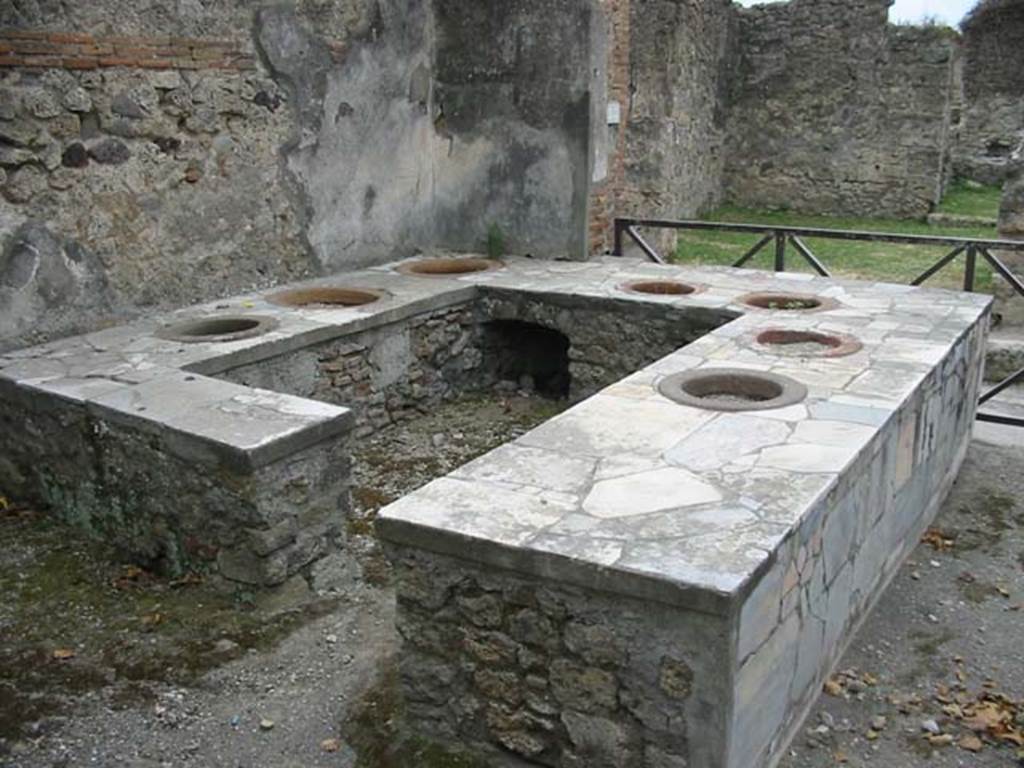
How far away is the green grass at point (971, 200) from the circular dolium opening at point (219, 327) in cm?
1141

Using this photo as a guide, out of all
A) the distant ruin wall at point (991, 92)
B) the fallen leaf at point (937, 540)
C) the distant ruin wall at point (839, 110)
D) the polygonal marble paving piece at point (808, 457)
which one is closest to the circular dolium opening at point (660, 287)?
the fallen leaf at point (937, 540)

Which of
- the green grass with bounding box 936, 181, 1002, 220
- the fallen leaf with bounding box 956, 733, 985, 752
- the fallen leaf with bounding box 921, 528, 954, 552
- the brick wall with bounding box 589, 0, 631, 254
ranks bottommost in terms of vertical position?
the fallen leaf with bounding box 956, 733, 985, 752

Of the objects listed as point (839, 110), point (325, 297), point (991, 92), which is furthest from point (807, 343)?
point (991, 92)

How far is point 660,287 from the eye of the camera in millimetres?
7570

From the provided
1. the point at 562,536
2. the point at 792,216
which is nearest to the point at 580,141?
the point at 562,536

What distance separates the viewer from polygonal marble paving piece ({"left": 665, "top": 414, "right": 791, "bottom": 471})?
3979 mm

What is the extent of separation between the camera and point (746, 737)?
3137mm

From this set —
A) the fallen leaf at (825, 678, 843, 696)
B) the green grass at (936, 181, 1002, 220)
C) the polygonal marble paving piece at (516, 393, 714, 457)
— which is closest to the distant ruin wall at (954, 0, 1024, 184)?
the green grass at (936, 181, 1002, 220)

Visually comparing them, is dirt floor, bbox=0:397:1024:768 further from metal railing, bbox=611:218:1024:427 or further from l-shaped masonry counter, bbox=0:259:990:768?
metal railing, bbox=611:218:1024:427

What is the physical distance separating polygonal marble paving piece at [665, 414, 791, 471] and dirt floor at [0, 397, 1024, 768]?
983 mm

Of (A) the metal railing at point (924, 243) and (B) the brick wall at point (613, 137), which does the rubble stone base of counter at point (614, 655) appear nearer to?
(A) the metal railing at point (924, 243)

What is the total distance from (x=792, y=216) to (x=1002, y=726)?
13253 millimetres

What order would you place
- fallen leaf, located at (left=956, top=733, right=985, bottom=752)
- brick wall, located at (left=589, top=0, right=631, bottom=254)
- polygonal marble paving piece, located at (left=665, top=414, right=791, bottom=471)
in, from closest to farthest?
fallen leaf, located at (left=956, top=733, right=985, bottom=752) < polygonal marble paving piece, located at (left=665, top=414, right=791, bottom=471) < brick wall, located at (left=589, top=0, right=631, bottom=254)

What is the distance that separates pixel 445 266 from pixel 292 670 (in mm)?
4792
